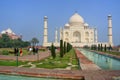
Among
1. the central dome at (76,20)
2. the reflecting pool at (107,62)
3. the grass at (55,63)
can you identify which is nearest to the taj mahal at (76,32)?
the central dome at (76,20)

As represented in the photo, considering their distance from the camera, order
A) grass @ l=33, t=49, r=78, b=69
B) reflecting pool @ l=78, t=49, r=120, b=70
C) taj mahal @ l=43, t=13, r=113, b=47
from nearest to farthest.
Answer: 1. grass @ l=33, t=49, r=78, b=69
2. reflecting pool @ l=78, t=49, r=120, b=70
3. taj mahal @ l=43, t=13, r=113, b=47

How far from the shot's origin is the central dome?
174ft

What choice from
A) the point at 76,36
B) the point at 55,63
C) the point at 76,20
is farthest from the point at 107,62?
the point at 76,36

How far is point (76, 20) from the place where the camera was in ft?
174

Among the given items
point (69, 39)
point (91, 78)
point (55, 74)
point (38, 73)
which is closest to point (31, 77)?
point (38, 73)

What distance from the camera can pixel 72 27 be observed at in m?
52.8

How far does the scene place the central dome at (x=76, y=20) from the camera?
174 ft

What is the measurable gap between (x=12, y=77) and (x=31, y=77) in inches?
16.2

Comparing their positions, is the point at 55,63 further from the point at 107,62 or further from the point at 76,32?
the point at 76,32

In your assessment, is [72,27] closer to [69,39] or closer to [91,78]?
[69,39]

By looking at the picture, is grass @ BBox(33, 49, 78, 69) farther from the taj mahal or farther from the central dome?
the central dome

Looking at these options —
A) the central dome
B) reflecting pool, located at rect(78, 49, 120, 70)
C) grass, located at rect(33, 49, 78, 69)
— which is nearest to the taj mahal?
the central dome

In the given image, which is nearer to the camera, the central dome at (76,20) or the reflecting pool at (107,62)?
the reflecting pool at (107,62)

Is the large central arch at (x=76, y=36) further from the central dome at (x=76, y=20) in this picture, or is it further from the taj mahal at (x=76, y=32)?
the central dome at (x=76, y=20)
